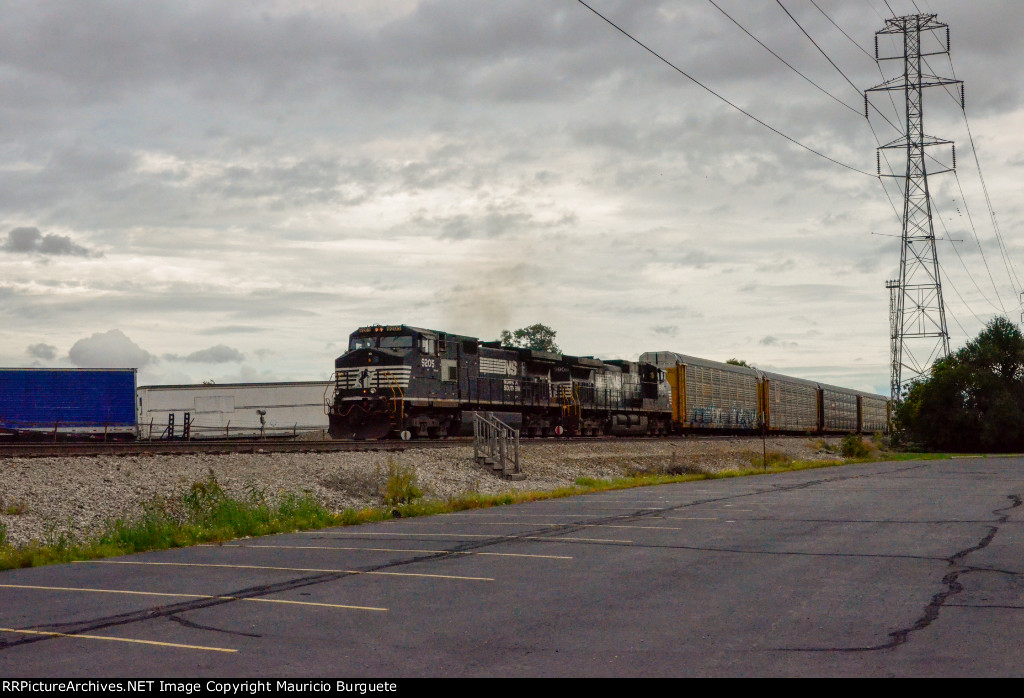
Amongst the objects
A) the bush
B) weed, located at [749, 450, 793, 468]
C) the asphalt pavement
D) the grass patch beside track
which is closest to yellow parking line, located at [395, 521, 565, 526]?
the asphalt pavement

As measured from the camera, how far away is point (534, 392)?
1455 inches

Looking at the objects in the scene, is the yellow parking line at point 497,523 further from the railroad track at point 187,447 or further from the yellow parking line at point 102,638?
the yellow parking line at point 102,638

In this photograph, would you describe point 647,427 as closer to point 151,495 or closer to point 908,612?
point 151,495

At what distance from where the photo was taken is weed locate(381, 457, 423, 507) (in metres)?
20.0

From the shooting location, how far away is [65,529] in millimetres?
14562

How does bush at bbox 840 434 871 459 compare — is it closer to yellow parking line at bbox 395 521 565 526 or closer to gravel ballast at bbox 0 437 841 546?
gravel ballast at bbox 0 437 841 546

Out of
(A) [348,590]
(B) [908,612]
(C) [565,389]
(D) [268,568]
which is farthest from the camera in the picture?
(C) [565,389]

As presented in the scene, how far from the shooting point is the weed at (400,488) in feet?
65.5

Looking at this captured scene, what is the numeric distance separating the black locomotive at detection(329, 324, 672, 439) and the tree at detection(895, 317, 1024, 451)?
2842 cm

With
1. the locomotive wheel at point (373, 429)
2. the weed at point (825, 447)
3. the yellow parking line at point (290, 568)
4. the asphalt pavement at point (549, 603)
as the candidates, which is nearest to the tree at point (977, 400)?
the weed at point (825, 447)

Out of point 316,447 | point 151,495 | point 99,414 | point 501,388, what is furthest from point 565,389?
point 151,495

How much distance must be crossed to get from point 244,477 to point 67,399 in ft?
78.6

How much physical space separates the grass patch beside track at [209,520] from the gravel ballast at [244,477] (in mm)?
456

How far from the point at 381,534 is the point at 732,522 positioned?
557 centimetres
